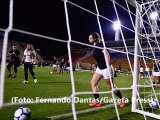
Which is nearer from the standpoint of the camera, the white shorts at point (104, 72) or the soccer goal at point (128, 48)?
the soccer goal at point (128, 48)

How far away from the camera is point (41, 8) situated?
99.0 feet

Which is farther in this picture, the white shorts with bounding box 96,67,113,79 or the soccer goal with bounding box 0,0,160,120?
the white shorts with bounding box 96,67,113,79

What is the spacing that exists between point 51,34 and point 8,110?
30094 mm

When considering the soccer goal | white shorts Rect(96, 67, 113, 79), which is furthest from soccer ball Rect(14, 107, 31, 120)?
white shorts Rect(96, 67, 113, 79)

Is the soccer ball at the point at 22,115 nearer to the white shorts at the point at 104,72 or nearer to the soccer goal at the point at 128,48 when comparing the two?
the soccer goal at the point at 128,48

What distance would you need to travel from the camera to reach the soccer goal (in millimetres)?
2625

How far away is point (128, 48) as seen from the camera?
2589 cm

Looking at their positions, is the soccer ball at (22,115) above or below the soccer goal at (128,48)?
below

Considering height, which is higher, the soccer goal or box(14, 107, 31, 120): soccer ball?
the soccer goal

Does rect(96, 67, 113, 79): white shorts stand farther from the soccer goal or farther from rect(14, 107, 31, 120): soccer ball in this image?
rect(14, 107, 31, 120): soccer ball

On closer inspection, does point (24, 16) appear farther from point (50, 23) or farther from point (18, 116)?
point (18, 116)

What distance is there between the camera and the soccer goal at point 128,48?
2.62 meters

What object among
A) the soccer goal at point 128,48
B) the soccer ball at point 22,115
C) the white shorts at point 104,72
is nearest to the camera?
the soccer goal at point 128,48

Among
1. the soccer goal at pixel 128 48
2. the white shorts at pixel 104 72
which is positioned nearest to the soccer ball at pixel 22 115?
the soccer goal at pixel 128 48
